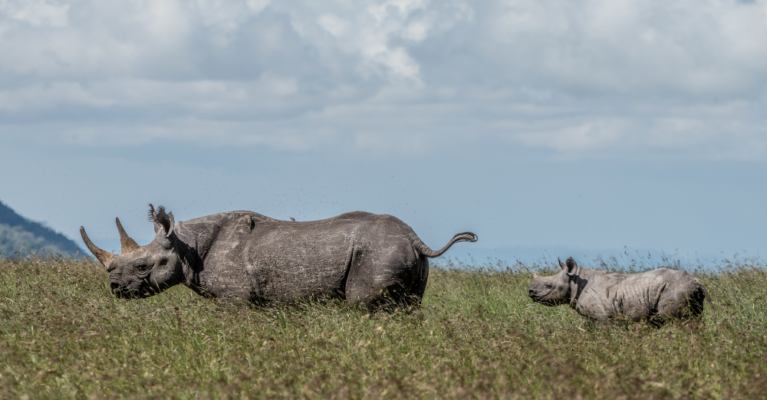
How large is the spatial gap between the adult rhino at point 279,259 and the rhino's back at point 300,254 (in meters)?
0.01

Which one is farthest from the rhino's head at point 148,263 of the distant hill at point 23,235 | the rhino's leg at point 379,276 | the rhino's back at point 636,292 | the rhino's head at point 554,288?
the distant hill at point 23,235

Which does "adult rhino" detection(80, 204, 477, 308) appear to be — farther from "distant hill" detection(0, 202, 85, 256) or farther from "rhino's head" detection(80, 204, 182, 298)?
"distant hill" detection(0, 202, 85, 256)

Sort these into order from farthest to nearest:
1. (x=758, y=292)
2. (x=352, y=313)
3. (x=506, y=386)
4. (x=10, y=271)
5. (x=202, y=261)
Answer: (x=10, y=271), (x=758, y=292), (x=202, y=261), (x=352, y=313), (x=506, y=386)

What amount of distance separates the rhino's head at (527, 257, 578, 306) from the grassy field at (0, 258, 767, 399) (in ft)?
0.94

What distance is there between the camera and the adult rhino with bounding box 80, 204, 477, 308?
829cm

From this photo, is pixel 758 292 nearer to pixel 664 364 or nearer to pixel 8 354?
pixel 664 364

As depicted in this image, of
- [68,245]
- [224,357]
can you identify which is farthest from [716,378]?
[68,245]

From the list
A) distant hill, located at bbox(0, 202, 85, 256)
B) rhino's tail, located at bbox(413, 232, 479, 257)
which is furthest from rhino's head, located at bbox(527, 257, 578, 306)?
distant hill, located at bbox(0, 202, 85, 256)

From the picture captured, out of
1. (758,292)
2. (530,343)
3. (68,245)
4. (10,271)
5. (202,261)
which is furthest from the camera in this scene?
(68,245)

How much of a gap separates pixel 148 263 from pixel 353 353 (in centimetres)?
392

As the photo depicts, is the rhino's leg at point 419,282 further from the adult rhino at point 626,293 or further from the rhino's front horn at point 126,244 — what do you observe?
the rhino's front horn at point 126,244

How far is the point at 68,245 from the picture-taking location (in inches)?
7598

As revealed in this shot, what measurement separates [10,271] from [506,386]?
34.7 ft

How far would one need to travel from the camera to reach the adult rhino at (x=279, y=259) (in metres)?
8.29
